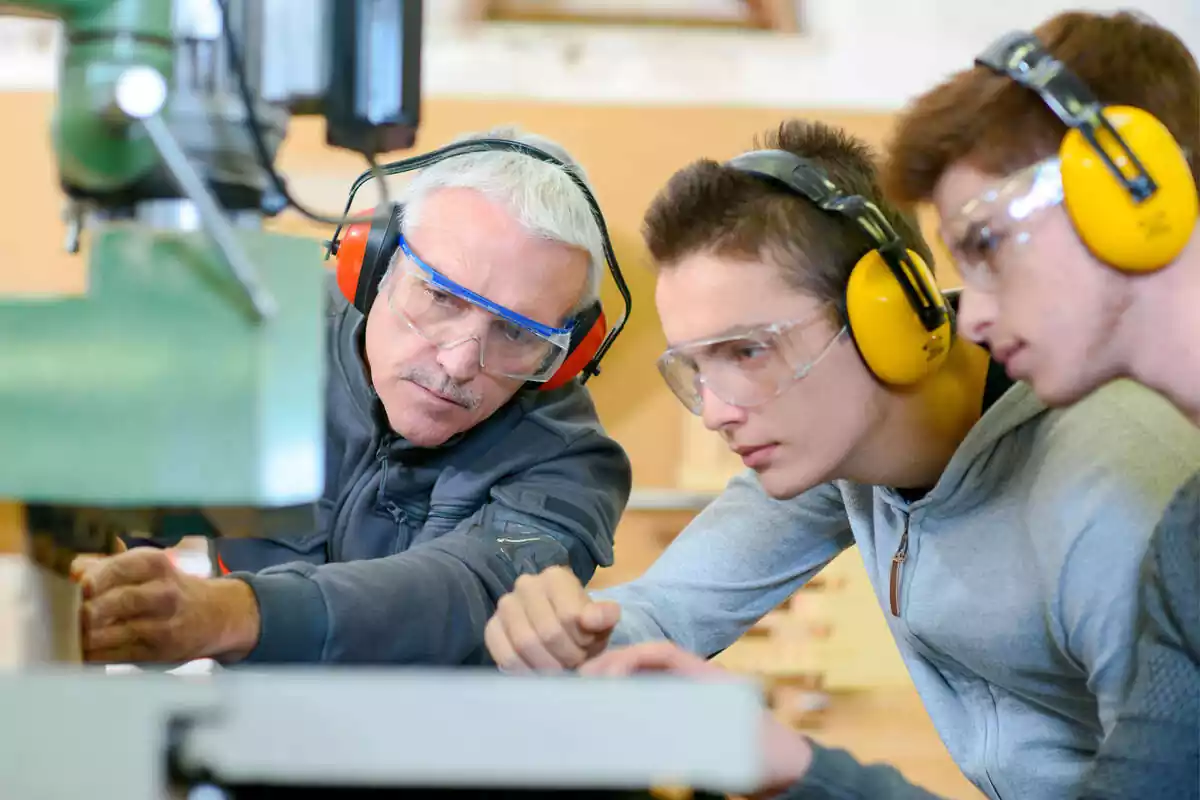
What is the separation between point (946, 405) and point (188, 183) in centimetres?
92

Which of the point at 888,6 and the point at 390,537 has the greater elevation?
the point at 888,6

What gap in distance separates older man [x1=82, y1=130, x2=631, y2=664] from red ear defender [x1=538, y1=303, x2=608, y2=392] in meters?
0.02

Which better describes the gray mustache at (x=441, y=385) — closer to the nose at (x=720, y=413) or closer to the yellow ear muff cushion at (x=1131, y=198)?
the nose at (x=720, y=413)

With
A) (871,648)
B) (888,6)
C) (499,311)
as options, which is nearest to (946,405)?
(499,311)

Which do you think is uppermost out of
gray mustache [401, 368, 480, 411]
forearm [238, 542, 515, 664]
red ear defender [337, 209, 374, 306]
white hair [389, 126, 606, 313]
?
white hair [389, 126, 606, 313]

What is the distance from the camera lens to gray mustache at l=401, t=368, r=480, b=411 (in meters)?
1.54

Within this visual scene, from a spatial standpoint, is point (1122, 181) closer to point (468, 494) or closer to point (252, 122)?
point (252, 122)

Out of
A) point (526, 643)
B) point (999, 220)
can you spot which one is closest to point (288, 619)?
point (526, 643)

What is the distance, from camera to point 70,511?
0.85 metres

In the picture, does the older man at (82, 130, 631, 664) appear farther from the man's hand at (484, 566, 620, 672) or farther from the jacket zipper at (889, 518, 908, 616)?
the jacket zipper at (889, 518, 908, 616)

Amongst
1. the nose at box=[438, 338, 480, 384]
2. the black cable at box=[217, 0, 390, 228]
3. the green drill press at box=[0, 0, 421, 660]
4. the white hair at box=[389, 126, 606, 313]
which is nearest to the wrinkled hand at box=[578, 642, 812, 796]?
the green drill press at box=[0, 0, 421, 660]

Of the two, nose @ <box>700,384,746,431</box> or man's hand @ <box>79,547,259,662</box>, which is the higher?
nose @ <box>700,384,746,431</box>

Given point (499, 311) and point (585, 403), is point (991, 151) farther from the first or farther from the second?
point (585, 403)

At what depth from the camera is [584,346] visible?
1619mm
